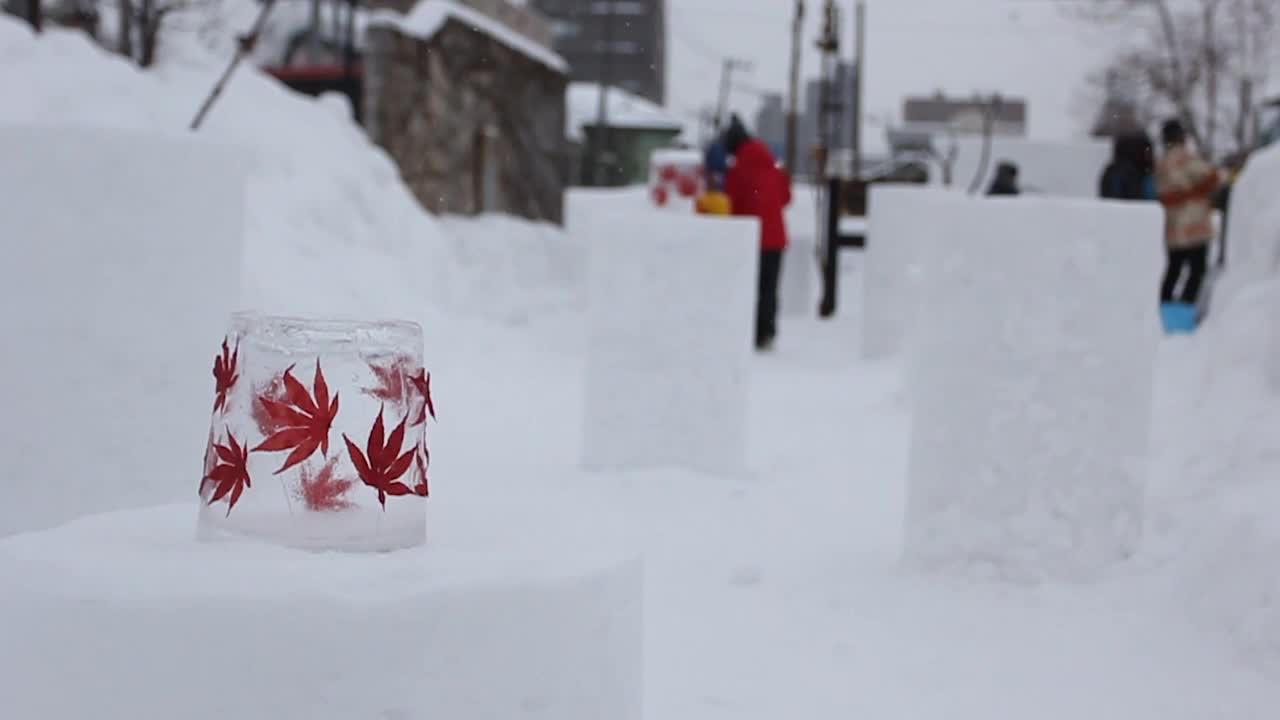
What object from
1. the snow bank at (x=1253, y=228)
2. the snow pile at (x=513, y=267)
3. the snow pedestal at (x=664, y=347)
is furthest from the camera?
the snow pile at (x=513, y=267)

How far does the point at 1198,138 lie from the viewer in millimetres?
21125

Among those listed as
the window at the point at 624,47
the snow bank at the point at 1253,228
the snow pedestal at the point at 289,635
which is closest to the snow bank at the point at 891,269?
the snow bank at the point at 1253,228

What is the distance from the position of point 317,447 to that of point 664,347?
3382 millimetres

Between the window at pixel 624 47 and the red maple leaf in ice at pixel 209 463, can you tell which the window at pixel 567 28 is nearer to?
the window at pixel 624 47

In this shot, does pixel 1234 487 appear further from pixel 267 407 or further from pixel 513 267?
pixel 513 267

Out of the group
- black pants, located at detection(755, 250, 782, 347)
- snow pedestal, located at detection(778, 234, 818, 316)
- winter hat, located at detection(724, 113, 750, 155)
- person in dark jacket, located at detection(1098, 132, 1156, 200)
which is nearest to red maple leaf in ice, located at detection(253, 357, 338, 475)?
black pants, located at detection(755, 250, 782, 347)

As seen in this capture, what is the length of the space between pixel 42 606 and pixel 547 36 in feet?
61.2

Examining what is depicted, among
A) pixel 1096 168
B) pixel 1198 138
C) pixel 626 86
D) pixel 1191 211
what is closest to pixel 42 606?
pixel 1191 211

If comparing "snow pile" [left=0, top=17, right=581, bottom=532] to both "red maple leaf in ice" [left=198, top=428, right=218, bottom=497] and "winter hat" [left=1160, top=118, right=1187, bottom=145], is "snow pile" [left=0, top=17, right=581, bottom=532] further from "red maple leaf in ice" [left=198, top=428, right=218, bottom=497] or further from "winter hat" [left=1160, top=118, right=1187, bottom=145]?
"winter hat" [left=1160, top=118, right=1187, bottom=145]

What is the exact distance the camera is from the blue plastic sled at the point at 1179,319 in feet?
30.3

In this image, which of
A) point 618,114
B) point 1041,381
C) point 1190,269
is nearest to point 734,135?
point 1190,269

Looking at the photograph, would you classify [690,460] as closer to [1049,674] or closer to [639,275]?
[639,275]

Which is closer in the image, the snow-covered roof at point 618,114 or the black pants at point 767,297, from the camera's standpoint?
the black pants at point 767,297

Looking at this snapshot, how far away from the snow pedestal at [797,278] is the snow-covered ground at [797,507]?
329 centimetres
